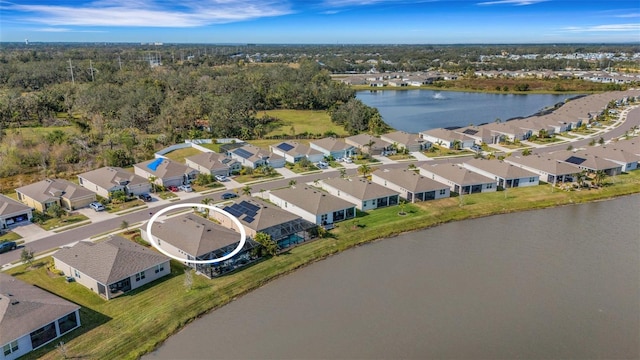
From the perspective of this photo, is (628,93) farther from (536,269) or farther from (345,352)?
(345,352)

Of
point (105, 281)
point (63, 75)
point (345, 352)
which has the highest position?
point (63, 75)

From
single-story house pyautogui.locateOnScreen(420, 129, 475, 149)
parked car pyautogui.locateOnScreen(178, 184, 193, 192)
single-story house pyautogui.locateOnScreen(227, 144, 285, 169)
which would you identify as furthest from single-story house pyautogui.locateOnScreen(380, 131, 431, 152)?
parked car pyautogui.locateOnScreen(178, 184, 193, 192)

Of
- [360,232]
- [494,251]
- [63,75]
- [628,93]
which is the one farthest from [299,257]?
[628,93]

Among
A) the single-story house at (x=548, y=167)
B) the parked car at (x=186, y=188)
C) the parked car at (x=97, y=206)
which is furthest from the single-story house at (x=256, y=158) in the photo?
the single-story house at (x=548, y=167)

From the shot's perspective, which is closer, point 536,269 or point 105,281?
point 105,281

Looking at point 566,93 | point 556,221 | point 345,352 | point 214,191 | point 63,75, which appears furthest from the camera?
point 566,93

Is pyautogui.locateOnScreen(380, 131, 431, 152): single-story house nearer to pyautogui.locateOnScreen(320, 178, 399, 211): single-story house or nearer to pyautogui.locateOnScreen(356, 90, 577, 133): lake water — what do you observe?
pyautogui.locateOnScreen(356, 90, 577, 133): lake water

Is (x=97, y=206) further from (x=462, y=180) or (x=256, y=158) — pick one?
(x=462, y=180)

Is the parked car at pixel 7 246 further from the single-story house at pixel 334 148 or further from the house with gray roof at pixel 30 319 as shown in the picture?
the single-story house at pixel 334 148
